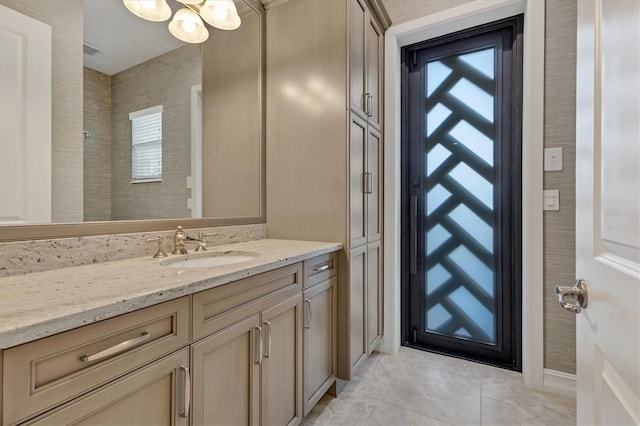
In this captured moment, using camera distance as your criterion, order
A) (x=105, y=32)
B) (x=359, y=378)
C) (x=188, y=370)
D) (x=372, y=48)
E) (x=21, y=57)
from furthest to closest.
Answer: (x=372, y=48)
(x=359, y=378)
(x=105, y=32)
(x=21, y=57)
(x=188, y=370)

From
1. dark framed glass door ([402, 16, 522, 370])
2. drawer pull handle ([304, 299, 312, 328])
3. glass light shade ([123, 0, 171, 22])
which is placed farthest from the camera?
dark framed glass door ([402, 16, 522, 370])

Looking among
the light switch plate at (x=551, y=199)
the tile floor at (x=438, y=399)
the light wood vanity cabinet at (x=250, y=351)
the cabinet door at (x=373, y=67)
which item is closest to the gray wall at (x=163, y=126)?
the light wood vanity cabinet at (x=250, y=351)

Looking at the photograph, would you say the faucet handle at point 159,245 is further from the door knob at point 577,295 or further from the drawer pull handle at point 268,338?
the door knob at point 577,295

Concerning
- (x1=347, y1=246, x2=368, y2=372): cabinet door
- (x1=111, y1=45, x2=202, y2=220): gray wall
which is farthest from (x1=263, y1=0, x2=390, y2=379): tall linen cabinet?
(x1=111, y1=45, x2=202, y2=220): gray wall

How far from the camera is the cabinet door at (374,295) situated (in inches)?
77.1

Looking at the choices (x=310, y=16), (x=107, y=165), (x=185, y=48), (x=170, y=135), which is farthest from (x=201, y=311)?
(x=310, y=16)

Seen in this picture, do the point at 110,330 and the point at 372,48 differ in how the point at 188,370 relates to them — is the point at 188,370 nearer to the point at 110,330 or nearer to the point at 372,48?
the point at 110,330

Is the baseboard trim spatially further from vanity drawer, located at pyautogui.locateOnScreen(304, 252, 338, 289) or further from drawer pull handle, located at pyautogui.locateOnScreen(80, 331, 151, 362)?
drawer pull handle, located at pyautogui.locateOnScreen(80, 331, 151, 362)

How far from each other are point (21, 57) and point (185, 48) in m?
0.73

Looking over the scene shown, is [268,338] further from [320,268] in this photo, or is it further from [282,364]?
[320,268]

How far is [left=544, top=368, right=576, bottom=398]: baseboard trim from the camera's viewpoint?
1.67 m

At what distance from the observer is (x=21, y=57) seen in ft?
3.14

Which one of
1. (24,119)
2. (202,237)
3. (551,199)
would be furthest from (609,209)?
(24,119)

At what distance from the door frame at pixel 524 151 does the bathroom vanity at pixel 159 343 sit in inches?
37.5
